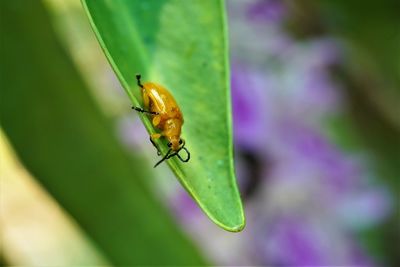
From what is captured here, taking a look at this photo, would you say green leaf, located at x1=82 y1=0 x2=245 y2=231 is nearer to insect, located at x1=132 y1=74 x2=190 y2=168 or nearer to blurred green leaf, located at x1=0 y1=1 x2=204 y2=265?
insect, located at x1=132 y1=74 x2=190 y2=168

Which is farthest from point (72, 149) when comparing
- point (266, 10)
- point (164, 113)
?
point (266, 10)

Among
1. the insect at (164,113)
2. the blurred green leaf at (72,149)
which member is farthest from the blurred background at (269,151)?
the insect at (164,113)

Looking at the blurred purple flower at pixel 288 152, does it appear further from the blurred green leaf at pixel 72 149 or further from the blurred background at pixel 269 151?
the blurred green leaf at pixel 72 149

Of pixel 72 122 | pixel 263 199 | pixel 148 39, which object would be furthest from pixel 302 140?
pixel 148 39

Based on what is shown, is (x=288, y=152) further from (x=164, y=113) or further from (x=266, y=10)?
(x=164, y=113)

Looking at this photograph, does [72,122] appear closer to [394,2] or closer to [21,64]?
[21,64]
